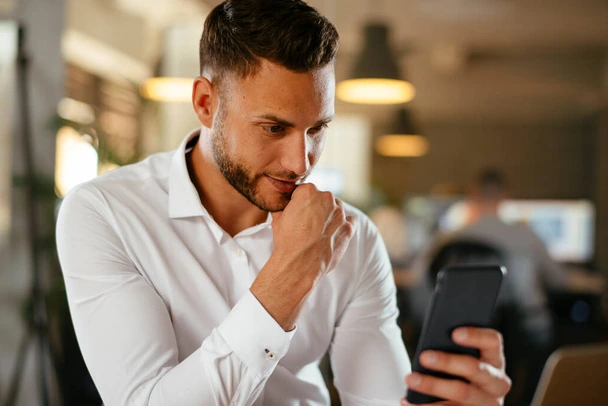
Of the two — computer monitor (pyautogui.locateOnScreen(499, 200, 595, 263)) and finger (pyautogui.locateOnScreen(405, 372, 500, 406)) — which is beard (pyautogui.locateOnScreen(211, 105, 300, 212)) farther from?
computer monitor (pyautogui.locateOnScreen(499, 200, 595, 263))

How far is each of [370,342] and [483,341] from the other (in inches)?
11.6

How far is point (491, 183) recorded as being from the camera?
17.3 ft

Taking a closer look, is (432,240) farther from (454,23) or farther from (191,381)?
(191,381)

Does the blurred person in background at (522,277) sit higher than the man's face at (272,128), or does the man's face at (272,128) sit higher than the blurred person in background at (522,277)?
the man's face at (272,128)

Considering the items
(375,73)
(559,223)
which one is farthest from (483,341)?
(559,223)

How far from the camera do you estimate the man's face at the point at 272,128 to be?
1.17m

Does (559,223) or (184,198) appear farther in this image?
(559,223)

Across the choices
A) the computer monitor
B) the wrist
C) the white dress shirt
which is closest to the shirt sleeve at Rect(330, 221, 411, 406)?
the white dress shirt

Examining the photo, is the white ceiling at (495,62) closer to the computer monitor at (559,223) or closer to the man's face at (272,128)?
the computer monitor at (559,223)

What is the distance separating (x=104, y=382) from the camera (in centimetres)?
109

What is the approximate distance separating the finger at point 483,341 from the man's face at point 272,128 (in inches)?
15.2

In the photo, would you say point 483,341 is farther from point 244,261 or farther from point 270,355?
point 244,261

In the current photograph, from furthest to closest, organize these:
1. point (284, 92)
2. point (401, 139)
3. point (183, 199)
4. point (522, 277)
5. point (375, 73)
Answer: point (401, 139) < point (522, 277) < point (375, 73) < point (183, 199) < point (284, 92)

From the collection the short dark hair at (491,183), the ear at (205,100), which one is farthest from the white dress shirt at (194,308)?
the short dark hair at (491,183)
